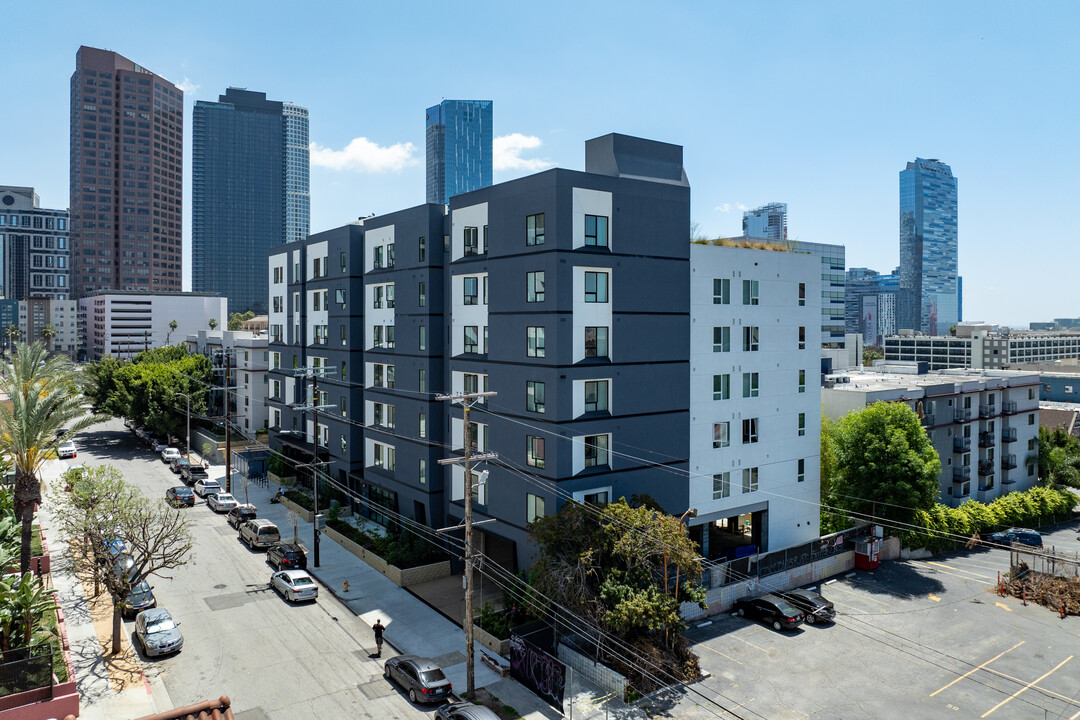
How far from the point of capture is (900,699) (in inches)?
1123

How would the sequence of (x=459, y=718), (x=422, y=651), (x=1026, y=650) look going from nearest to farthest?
(x=459, y=718) → (x=422, y=651) → (x=1026, y=650)

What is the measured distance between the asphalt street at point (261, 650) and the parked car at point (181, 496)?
36.4ft

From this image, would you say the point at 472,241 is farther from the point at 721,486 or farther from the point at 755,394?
the point at 721,486

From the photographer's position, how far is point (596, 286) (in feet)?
119

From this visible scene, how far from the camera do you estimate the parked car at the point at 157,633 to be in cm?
3073

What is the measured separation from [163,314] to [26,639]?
576ft

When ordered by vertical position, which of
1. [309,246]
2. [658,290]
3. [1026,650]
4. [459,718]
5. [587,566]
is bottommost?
[1026,650]

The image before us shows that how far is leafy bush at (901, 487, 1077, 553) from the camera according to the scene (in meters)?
48.9

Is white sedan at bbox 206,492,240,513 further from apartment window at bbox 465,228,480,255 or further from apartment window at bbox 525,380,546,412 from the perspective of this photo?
apartment window at bbox 525,380,546,412

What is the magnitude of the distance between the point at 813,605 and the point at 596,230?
23.2m

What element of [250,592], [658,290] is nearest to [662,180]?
[658,290]

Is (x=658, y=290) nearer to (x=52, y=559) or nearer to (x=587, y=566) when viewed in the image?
(x=587, y=566)

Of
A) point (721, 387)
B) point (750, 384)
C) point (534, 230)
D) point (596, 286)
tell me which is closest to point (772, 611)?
point (721, 387)

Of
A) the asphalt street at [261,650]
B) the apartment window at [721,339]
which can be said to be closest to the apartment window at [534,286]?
the apartment window at [721,339]
